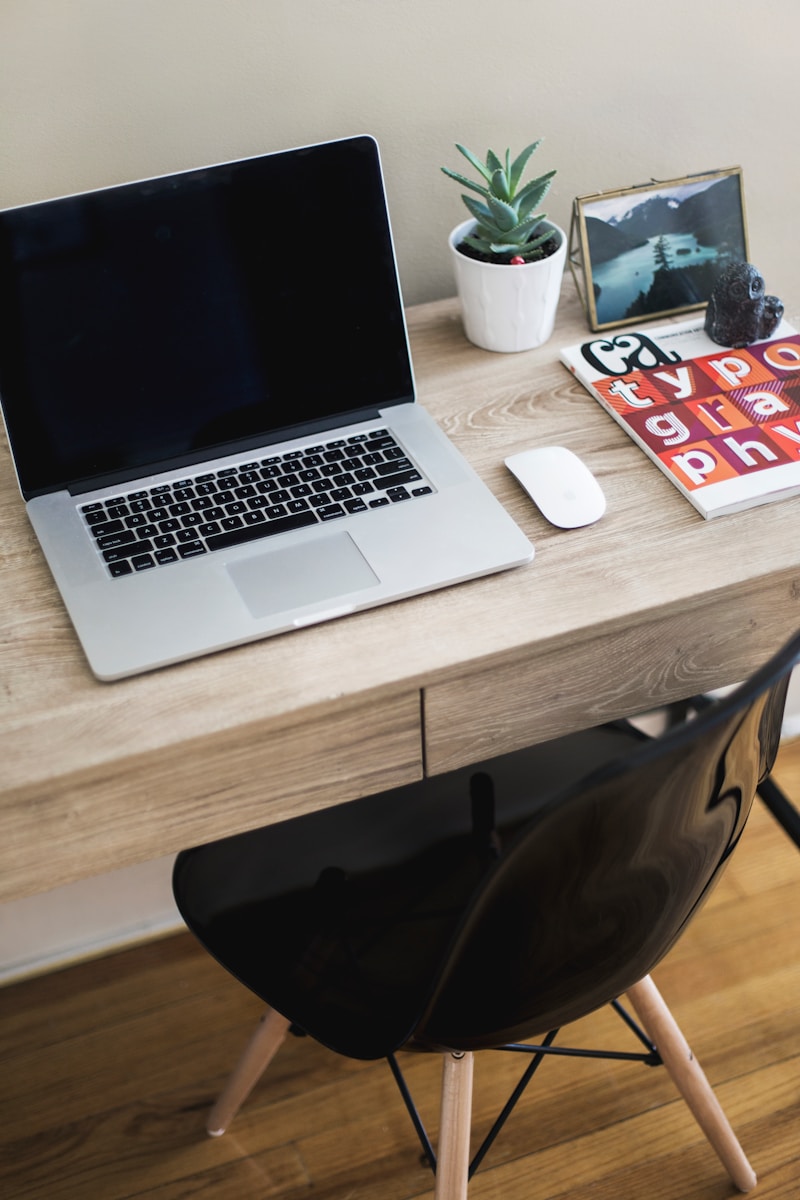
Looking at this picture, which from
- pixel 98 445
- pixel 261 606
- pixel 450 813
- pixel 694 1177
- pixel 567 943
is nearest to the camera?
pixel 567 943

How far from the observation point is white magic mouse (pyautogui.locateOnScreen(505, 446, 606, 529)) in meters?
0.99

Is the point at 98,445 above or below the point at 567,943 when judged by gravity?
above

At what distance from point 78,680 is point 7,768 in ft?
0.30

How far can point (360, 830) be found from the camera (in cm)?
112

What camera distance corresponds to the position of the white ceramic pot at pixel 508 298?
113 cm

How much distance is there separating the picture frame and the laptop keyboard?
0.33 metres

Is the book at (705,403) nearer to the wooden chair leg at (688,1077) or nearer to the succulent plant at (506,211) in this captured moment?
the succulent plant at (506,211)

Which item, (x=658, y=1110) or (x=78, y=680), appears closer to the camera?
(x=78, y=680)

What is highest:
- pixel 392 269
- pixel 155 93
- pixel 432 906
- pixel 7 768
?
pixel 155 93

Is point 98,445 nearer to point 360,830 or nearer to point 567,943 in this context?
point 360,830

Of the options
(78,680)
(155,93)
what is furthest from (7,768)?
(155,93)

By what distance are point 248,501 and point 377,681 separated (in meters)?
0.25

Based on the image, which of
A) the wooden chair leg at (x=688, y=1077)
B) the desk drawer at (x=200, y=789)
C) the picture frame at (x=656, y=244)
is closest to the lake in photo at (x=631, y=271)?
the picture frame at (x=656, y=244)

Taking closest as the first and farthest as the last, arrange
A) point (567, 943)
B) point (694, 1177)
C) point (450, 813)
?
point (567, 943) → point (450, 813) → point (694, 1177)
